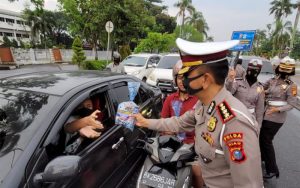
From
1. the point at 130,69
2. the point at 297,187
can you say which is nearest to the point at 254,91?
the point at 297,187

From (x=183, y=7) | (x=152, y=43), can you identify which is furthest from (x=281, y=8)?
(x=152, y=43)

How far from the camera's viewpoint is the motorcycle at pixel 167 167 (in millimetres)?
2066

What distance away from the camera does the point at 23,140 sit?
171 centimetres

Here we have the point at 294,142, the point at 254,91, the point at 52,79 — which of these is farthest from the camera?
the point at 294,142

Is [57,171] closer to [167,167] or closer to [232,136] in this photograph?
[167,167]

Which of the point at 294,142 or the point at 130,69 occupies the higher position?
the point at 130,69

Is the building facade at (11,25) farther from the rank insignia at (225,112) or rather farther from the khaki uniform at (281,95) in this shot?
the rank insignia at (225,112)

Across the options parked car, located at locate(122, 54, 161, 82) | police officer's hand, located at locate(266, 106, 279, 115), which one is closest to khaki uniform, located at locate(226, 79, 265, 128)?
police officer's hand, located at locate(266, 106, 279, 115)

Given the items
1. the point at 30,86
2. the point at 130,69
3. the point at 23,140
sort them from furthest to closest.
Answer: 1. the point at 130,69
2. the point at 30,86
3. the point at 23,140

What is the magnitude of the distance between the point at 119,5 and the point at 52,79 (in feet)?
66.9

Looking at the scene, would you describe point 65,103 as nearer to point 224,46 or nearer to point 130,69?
point 224,46

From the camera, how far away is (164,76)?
32.2 ft

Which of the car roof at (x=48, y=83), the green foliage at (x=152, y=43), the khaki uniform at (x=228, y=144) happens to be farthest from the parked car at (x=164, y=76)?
the green foliage at (x=152, y=43)

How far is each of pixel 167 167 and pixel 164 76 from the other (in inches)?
306
